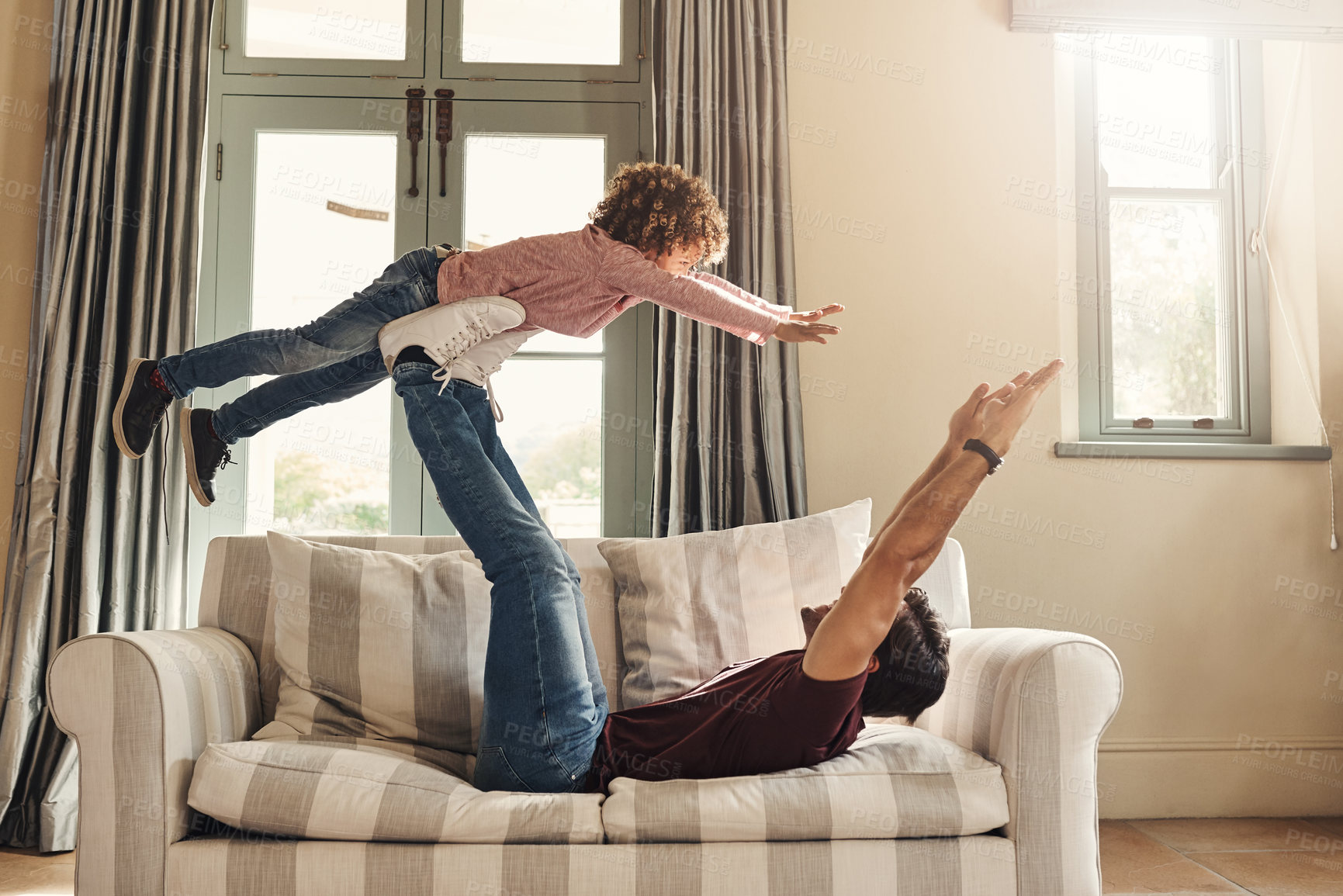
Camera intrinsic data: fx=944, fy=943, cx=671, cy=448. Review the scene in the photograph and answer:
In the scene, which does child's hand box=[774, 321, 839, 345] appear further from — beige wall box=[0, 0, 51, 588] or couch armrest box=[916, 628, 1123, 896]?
beige wall box=[0, 0, 51, 588]

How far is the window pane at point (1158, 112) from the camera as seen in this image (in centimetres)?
313

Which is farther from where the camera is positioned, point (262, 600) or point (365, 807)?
point (262, 600)

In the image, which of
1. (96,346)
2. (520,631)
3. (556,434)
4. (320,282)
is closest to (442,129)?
(320,282)

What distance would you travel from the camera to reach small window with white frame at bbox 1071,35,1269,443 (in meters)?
3.05

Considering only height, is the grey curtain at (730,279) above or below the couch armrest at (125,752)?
above

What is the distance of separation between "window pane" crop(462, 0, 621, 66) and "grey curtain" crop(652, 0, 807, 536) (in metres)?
0.22

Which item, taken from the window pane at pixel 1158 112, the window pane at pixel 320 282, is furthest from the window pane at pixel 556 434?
the window pane at pixel 1158 112

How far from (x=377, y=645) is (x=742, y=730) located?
0.77m

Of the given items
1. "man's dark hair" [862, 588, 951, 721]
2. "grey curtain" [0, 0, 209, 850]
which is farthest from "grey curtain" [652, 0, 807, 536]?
"grey curtain" [0, 0, 209, 850]

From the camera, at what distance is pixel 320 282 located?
2943 millimetres

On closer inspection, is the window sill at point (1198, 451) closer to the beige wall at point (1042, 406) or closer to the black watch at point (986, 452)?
the beige wall at point (1042, 406)

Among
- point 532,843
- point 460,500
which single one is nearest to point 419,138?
point 460,500

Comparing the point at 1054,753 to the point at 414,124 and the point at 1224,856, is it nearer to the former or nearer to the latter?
the point at 1224,856

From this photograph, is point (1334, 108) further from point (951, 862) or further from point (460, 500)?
point (460, 500)
